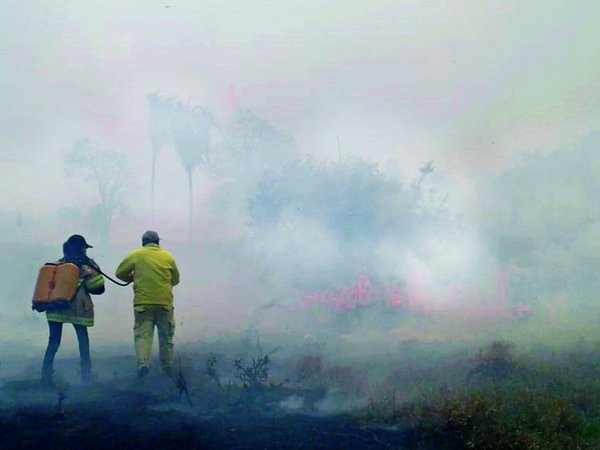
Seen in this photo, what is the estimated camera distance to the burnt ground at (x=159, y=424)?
568 centimetres

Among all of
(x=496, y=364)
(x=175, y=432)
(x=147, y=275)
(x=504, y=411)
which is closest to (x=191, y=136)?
(x=147, y=275)

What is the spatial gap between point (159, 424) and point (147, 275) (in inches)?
88.3

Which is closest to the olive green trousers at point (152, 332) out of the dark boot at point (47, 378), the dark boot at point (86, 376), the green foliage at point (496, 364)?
the dark boot at point (86, 376)

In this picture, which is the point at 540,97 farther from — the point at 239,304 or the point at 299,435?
the point at 299,435

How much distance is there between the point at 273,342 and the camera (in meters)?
9.95

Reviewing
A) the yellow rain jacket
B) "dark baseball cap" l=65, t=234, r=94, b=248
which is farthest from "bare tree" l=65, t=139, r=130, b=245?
the yellow rain jacket

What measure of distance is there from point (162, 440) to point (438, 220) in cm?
733

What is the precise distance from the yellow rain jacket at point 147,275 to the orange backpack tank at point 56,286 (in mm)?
534

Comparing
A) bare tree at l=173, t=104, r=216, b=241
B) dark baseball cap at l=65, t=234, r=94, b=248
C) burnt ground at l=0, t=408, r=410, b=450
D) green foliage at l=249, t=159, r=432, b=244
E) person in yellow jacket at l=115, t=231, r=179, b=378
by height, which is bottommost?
burnt ground at l=0, t=408, r=410, b=450

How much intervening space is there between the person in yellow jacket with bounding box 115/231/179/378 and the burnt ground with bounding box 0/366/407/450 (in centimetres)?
53

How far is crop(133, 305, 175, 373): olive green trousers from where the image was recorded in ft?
26.2

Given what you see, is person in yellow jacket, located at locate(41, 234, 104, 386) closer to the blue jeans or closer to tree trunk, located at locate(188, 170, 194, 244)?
the blue jeans

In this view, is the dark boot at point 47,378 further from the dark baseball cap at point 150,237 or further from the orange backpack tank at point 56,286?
the dark baseball cap at point 150,237

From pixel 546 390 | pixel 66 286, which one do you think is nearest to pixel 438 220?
pixel 546 390
